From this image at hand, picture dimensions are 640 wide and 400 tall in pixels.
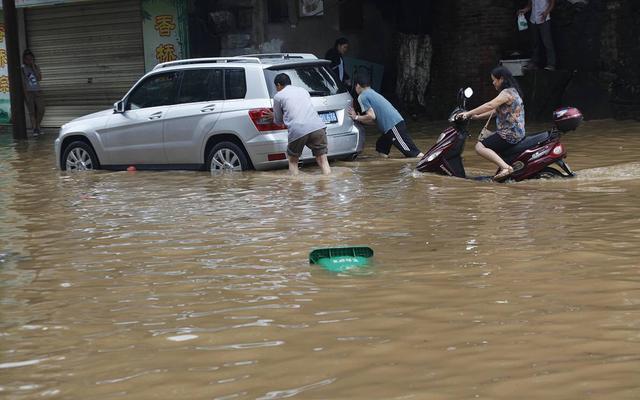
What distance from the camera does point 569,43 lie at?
19109 millimetres

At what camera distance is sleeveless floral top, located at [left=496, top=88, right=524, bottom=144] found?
Result: 38.9 feet

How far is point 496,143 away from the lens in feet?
39.4

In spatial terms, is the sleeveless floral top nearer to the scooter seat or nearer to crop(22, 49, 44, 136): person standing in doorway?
the scooter seat

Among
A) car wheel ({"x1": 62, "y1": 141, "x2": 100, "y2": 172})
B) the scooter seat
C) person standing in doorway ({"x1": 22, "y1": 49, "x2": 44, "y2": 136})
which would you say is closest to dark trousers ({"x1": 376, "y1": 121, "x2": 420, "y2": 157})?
the scooter seat

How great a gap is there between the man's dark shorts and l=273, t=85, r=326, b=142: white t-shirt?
0.06 metres

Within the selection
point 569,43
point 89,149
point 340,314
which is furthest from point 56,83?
point 340,314

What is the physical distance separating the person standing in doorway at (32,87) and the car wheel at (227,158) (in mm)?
11942

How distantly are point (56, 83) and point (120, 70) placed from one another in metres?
2.44

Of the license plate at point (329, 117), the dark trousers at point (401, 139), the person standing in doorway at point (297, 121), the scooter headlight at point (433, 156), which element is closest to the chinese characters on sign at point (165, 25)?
the dark trousers at point (401, 139)

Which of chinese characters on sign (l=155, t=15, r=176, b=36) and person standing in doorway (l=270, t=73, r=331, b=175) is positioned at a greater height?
chinese characters on sign (l=155, t=15, r=176, b=36)

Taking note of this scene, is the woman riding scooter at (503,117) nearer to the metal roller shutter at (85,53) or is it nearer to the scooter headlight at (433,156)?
the scooter headlight at (433,156)

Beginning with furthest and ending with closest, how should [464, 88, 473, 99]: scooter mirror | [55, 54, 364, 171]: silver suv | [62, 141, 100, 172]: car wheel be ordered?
[62, 141, 100, 172]: car wheel
[55, 54, 364, 171]: silver suv
[464, 88, 473, 99]: scooter mirror

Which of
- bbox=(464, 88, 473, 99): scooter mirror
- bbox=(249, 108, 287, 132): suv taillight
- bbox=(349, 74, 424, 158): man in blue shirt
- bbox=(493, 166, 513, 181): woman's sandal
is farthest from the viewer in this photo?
bbox=(349, 74, 424, 158): man in blue shirt

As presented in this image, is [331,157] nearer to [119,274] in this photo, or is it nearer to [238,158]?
[238,158]
